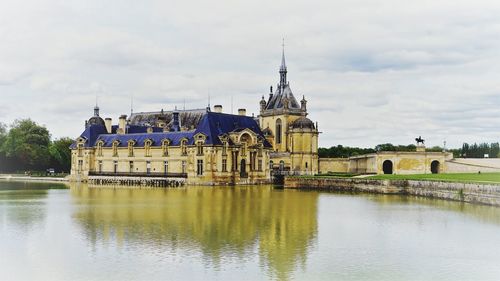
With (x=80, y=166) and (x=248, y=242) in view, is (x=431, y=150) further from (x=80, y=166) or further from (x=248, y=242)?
(x=248, y=242)

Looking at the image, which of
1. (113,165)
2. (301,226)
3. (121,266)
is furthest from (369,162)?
(121,266)

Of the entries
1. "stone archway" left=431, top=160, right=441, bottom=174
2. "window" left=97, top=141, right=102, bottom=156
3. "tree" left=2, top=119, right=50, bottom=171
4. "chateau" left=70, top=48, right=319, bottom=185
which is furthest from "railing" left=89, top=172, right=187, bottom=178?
"stone archway" left=431, top=160, right=441, bottom=174

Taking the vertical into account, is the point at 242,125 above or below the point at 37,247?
above

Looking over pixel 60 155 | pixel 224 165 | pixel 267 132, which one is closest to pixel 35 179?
pixel 60 155

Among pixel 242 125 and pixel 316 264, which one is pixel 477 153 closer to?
pixel 242 125

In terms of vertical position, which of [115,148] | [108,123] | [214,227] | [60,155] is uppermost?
[108,123]

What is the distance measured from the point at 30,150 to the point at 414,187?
51.5m

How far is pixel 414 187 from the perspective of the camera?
142ft

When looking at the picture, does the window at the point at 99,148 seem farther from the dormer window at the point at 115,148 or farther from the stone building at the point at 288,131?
the stone building at the point at 288,131

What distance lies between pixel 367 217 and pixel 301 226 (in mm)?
4808

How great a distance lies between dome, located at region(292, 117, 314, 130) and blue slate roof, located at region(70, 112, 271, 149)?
12.1 ft

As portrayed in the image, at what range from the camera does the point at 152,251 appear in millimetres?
18875

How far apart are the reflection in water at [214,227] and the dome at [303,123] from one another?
30.2m

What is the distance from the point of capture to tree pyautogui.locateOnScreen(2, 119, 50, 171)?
78.7 m
